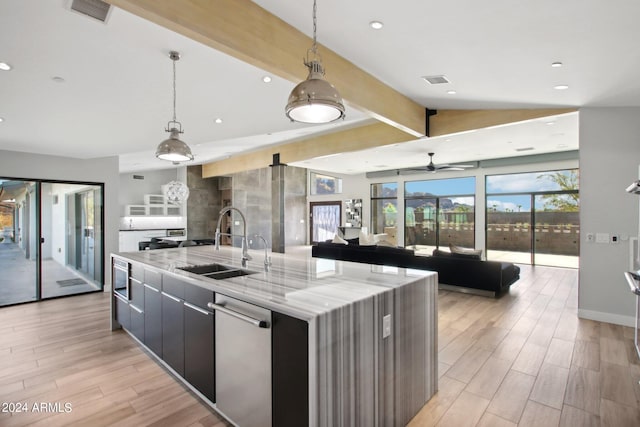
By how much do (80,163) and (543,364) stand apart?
23.4 feet

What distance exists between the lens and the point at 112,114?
3.60 m

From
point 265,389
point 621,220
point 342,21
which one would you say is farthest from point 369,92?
point 621,220

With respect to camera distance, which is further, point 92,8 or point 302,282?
point 302,282

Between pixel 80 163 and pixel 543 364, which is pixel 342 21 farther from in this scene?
pixel 80 163

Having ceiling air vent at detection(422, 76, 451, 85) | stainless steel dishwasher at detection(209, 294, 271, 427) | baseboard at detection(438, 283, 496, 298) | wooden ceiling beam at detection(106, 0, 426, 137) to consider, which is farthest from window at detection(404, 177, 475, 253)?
stainless steel dishwasher at detection(209, 294, 271, 427)

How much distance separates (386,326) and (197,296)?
1332 millimetres

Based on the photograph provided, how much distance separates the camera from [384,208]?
11.2 metres

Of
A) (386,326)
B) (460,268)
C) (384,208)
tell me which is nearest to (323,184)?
(384,208)

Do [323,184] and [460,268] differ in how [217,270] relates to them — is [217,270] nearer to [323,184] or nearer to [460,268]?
[460,268]

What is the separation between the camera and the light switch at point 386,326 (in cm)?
184

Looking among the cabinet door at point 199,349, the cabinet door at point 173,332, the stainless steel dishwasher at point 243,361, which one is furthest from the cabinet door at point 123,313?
the stainless steel dishwasher at point 243,361

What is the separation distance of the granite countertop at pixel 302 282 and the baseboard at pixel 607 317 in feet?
10.2

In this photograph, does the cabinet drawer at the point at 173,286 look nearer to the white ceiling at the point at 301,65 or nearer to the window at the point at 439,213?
the white ceiling at the point at 301,65

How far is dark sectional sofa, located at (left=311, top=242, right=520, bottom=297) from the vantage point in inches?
196
